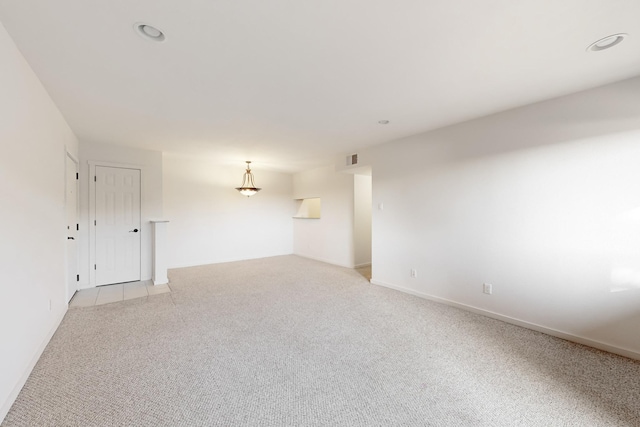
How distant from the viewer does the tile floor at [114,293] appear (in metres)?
3.74

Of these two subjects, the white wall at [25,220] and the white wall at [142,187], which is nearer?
the white wall at [25,220]

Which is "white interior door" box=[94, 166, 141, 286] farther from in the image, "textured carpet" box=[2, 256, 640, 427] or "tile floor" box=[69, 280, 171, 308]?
"textured carpet" box=[2, 256, 640, 427]

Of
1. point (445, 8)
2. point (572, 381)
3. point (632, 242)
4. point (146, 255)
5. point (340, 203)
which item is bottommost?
point (572, 381)

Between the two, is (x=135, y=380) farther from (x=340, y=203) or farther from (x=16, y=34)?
(x=340, y=203)

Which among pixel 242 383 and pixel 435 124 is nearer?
pixel 242 383

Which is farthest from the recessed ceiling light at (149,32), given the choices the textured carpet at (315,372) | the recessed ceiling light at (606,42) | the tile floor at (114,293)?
the tile floor at (114,293)

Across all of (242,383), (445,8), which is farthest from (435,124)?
(242,383)

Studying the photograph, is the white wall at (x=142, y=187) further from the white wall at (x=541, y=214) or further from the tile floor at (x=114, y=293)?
the white wall at (x=541, y=214)

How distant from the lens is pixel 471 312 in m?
3.38

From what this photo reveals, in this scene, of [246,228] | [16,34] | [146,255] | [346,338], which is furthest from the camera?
[246,228]

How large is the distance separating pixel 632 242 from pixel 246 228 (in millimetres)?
6764

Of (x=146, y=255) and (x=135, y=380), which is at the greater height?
(x=146, y=255)

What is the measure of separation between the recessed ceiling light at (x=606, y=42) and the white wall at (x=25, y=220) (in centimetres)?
405

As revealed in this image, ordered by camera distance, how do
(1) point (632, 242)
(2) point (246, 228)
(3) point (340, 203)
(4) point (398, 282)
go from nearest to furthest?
1. (1) point (632, 242)
2. (4) point (398, 282)
3. (3) point (340, 203)
4. (2) point (246, 228)
